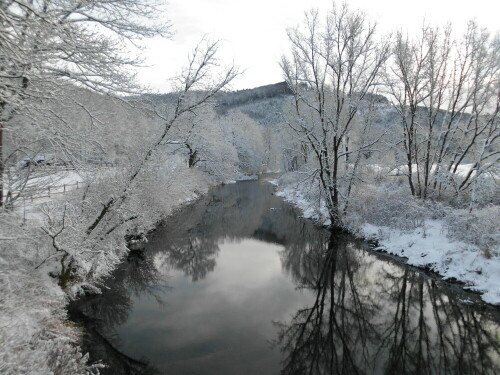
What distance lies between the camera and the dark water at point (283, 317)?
6695 millimetres

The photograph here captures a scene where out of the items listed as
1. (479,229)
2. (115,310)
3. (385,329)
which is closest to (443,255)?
(479,229)

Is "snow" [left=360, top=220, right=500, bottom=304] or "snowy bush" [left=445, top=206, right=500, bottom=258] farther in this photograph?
"snowy bush" [left=445, top=206, right=500, bottom=258]

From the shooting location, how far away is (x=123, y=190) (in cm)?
1048

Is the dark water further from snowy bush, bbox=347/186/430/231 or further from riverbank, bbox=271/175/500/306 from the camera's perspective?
snowy bush, bbox=347/186/430/231

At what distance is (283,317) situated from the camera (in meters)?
8.73

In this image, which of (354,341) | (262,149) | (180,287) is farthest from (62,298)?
(262,149)

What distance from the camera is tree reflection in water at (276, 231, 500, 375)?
21.7ft

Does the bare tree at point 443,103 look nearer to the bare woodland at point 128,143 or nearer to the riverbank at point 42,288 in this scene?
the bare woodland at point 128,143

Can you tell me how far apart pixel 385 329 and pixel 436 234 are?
6.54 m

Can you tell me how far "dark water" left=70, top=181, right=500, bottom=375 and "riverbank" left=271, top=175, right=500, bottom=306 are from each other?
0.76m

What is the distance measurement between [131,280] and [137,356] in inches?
186

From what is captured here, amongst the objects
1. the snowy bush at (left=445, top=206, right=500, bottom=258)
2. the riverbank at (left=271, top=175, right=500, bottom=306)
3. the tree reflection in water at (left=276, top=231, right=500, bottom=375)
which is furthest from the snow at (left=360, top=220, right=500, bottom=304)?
the tree reflection in water at (left=276, top=231, right=500, bottom=375)

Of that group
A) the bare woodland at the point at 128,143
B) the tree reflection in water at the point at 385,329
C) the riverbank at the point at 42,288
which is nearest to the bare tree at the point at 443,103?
the bare woodland at the point at 128,143

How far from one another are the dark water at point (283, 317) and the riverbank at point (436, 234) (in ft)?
2.48
